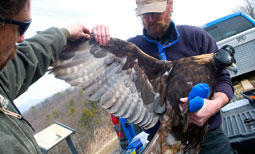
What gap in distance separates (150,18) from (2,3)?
2.09m

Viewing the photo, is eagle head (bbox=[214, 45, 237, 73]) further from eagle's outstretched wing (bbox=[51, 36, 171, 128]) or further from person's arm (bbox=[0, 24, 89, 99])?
person's arm (bbox=[0, 24, 89, 99])

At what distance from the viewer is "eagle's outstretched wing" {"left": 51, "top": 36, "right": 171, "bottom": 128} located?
109 inches

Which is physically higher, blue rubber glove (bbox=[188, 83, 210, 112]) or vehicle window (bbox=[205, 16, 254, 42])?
blue rubber glove (bbox=[188, 83, 210, 112])

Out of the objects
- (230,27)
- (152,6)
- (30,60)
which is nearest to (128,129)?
(152,6)

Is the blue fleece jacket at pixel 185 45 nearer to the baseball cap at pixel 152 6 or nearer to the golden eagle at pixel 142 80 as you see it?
the golden eagle at pixel 142 80

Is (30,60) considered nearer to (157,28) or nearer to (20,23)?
(20,23)

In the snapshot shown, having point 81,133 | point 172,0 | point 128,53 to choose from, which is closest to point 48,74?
point 128,53

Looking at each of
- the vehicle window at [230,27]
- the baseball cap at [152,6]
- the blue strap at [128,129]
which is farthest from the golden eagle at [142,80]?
the vehicle window at [230,27]

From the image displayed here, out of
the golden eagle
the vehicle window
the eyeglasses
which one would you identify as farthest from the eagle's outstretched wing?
the vehicle window

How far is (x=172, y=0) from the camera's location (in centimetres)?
295

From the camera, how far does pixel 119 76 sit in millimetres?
3076

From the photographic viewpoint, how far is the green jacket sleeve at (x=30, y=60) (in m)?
1.59

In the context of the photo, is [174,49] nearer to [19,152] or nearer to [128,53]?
[128,53]

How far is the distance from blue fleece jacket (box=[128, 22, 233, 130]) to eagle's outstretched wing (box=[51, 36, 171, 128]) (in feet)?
0.65
